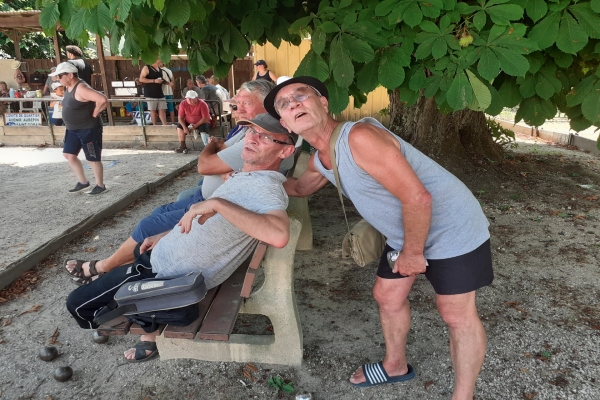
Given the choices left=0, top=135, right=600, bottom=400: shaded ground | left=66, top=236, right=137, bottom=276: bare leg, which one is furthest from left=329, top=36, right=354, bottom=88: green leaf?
left=66, top=236, right=137, bottom=276: bare leg

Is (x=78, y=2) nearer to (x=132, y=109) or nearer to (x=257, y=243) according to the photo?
(x=257, y=243)

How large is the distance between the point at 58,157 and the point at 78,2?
792 cm

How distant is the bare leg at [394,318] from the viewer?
7.15 feet

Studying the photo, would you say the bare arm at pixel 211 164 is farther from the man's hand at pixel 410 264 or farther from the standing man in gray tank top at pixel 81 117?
the standing man in gray tank top at pixel 81 117

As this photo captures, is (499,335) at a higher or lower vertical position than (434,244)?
lower

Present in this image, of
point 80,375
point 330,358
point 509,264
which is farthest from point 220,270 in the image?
point 509,264

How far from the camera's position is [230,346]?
8.36 feet

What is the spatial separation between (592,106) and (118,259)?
10.9ft

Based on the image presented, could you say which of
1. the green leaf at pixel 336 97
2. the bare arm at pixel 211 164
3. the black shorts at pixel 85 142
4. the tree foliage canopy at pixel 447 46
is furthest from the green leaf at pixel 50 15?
the black shorts at pixel 85 142

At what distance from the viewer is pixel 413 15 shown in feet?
8.13

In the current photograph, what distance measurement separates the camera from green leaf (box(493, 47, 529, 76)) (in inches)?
89.6

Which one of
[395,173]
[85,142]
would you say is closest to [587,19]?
[395,173]

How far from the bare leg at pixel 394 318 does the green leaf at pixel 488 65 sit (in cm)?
118

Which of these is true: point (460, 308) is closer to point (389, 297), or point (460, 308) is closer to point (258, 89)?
point (389, 297)
